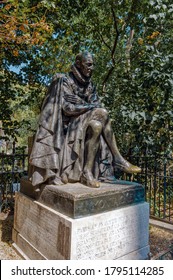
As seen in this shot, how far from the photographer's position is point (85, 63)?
131 inches

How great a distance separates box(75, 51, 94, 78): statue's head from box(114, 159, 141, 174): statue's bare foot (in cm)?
137

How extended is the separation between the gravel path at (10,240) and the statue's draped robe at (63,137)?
130cm

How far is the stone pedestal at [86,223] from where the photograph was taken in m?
2.56

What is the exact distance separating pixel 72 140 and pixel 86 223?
108cm

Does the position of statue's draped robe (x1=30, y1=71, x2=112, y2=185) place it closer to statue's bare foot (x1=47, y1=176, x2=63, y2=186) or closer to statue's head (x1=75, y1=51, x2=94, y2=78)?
statue's bare foot (x1=47, y1=176, x2=63, y2=186)

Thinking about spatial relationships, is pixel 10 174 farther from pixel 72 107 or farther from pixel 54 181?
pixel 72 107

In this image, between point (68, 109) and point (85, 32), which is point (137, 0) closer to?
point (85, 32)

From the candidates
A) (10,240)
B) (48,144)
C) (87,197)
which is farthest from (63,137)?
(10,240)

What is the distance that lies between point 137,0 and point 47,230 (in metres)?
6.46

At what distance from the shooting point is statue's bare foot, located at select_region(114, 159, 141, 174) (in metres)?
3.16

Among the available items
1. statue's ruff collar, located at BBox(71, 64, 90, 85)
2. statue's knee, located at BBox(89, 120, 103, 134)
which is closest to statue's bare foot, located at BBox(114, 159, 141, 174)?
statue's knee, located at BBox(89, 120, 103, 134)
